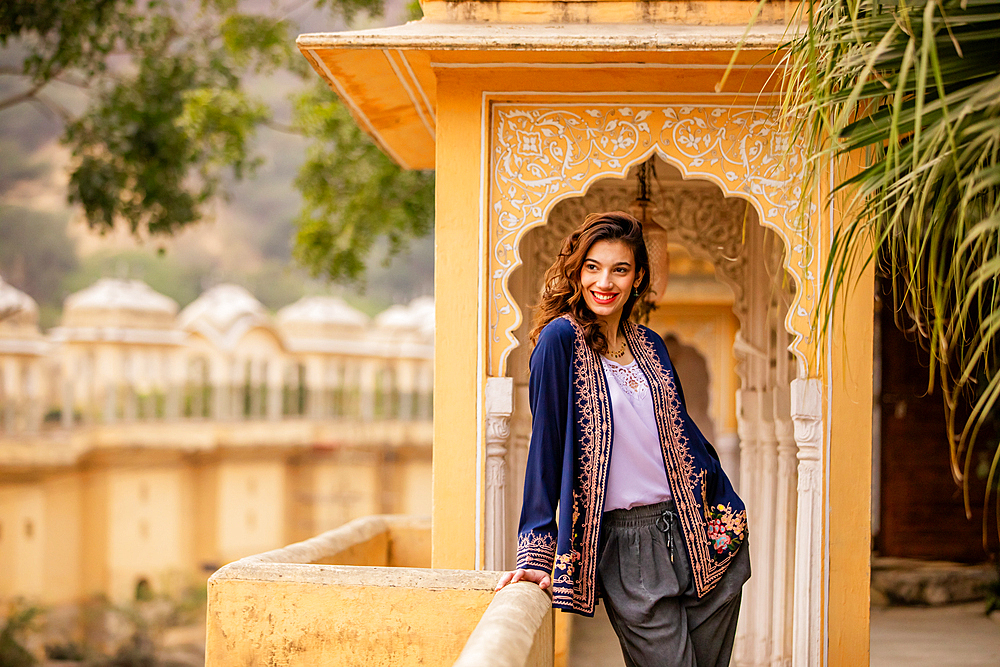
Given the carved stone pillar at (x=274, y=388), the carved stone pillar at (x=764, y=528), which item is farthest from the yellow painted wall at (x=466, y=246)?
the carved stone pillar at (x=274, y=388)

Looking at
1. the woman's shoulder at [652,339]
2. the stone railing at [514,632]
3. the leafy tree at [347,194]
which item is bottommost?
the stone railing at [514,632]

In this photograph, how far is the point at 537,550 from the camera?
8.08 ft

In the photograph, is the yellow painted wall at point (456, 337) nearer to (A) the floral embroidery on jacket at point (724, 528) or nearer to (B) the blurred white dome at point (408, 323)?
(A) the floral embroidery on jacket at point (724, 528)

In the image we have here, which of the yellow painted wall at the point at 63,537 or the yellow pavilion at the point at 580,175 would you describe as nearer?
the yellow pavilion at the point at 580,175

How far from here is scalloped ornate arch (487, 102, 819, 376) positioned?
3.74 metres

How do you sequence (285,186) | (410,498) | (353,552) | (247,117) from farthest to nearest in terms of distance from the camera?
(285,186) < (410,498) < (247,117) < (353,552)

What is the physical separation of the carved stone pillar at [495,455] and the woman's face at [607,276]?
3.76ft

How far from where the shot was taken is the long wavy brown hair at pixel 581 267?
267cm

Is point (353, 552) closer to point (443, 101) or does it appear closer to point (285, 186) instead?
point (443, 101)

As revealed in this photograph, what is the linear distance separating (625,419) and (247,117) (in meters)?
8.14

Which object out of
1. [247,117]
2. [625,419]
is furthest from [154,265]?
[625,419]

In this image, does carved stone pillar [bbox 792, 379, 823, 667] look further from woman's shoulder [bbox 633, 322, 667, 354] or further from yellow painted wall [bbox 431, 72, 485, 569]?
yellow painted wall [bbox 431, 72, 485, 569]

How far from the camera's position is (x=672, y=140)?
12.4ft

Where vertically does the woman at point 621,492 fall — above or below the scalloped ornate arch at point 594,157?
below
